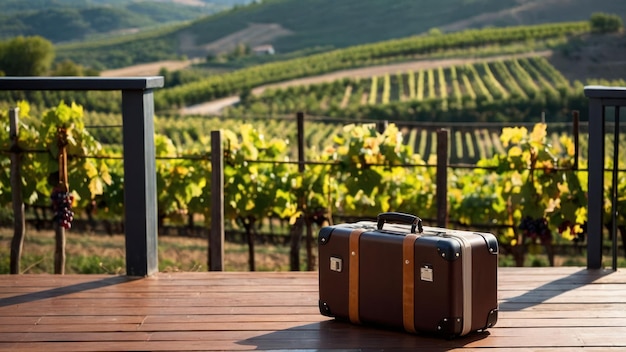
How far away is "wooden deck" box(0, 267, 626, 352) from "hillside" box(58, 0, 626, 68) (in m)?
70.2

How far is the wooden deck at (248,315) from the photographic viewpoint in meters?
2.98

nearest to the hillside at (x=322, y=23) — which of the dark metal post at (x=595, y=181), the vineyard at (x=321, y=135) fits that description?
the vineyard at (x=321, y=135)

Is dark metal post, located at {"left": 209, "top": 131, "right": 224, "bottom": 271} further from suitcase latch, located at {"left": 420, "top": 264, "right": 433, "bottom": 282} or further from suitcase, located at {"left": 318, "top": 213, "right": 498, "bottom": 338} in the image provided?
suitcase latch, located at {"left": 420, "top": 264, "right": 433, "bottom": 282}

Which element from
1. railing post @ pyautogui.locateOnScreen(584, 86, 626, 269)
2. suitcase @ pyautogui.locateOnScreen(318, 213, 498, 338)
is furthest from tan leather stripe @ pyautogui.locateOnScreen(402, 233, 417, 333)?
railing post @ pyautogui.locateOnScreen(584, 86, 626, 269)

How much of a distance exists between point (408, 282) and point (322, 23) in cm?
8445

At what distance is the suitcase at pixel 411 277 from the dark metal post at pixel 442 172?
143 centimetres

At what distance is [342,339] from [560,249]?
9.57 meters

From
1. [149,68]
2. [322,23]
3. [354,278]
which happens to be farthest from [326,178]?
[322,23]

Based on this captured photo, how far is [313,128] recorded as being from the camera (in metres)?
38.0

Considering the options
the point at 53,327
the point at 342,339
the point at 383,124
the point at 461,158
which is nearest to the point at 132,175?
the point at 53,327

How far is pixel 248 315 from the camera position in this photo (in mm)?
3314

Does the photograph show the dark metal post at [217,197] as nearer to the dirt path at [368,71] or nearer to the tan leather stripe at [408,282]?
the tan leather stripe at [408,282]

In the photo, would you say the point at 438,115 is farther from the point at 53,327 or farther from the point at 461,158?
the point at 53,327

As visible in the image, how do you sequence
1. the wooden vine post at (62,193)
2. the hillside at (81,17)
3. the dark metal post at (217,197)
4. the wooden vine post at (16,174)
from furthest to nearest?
the hillside at (81,17) < the wooden vine post at (16,174) < the wooden vine post at (62,193) < the dark metal post at (217,197)
